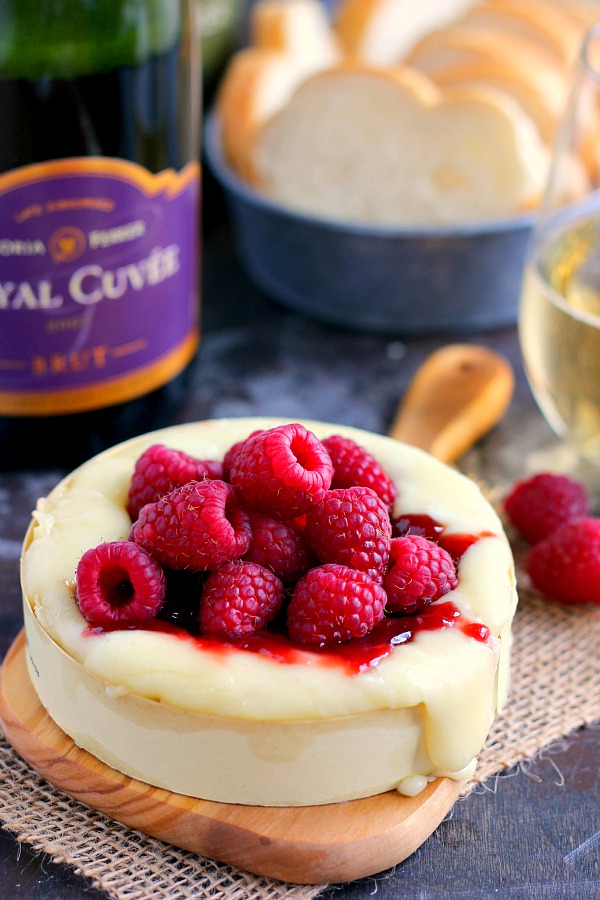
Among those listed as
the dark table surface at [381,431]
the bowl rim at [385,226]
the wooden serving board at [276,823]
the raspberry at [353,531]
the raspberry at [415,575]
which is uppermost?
the raspberry at [353,531]

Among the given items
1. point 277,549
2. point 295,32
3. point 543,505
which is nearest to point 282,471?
point 277,549

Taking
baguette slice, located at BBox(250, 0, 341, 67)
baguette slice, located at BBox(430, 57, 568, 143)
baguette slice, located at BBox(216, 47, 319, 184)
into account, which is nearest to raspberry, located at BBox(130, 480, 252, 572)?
baguette slice, located at BBox(216, 47, 319, 184)

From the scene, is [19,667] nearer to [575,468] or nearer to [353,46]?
[575,468]

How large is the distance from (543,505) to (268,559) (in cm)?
45

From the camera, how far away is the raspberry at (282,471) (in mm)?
852

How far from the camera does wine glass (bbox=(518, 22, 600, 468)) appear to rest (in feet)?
3.98

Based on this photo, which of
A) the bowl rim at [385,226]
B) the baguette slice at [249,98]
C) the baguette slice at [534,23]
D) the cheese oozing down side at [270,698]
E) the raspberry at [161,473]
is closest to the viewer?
the cheese oozing down side at [270,698]

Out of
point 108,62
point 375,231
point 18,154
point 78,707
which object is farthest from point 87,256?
point 78,707

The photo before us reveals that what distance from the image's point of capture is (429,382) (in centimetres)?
143

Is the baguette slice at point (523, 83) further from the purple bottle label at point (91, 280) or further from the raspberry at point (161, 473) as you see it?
the raspberry at point (161, 473)

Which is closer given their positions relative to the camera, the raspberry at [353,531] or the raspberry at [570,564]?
the raspberry at [353,531]

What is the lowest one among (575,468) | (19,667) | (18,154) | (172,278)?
(575,468)

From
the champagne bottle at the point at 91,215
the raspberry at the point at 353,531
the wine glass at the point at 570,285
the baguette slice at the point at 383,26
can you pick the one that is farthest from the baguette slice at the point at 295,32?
the raspberry at the point at 353,531

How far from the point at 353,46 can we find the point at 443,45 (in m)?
0.22
